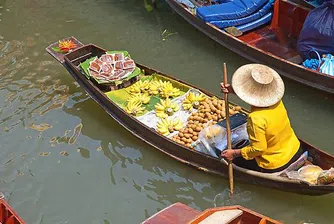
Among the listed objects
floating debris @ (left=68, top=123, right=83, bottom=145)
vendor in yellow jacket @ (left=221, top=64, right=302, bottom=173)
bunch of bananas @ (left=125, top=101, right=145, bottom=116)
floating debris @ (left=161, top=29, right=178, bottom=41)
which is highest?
vendor in yellow jacket @ (left=221, top=64, right=302, bottom=173)

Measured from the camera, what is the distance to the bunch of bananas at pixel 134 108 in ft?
25.0

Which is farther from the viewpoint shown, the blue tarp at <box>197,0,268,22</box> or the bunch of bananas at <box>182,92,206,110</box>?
the blue tarp at <box>197,0,268,22</box>

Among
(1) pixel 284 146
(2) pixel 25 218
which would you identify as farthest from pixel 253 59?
(2) pixel 25 218

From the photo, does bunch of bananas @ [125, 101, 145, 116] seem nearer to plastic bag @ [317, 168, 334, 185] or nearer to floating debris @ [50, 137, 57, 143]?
floating debris @ [50, 137, 57, 143]

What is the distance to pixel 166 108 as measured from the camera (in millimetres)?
7602

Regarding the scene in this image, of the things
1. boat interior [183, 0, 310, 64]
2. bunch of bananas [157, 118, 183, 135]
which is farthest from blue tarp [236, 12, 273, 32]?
bunch of bananas [157, 118, 183, 135]

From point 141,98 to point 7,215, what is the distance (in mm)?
2984

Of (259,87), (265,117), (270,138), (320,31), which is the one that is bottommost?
(320,31)

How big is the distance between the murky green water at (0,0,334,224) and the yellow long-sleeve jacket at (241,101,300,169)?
674 millimetres

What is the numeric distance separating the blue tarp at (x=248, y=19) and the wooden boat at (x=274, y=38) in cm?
13

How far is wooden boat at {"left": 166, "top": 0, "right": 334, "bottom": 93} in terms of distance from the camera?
832cm

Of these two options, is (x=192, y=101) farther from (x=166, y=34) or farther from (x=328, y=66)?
(x=166, y=34)

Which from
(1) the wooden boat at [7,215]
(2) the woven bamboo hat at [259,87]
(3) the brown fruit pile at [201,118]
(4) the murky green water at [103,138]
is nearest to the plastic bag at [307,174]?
(4) the murky green water at [103,138]

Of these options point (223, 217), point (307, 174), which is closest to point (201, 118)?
point (307, 174)
